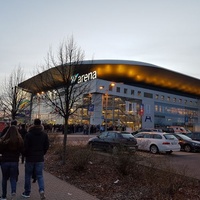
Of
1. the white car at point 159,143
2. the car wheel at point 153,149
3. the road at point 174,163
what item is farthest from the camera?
the car wheel at point 153,149

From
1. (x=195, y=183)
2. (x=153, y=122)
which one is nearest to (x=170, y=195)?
(x=195, y=183)

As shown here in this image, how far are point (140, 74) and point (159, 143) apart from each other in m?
70.8

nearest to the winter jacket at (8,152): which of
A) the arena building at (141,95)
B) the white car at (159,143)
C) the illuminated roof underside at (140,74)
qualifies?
the white car at (159,143)

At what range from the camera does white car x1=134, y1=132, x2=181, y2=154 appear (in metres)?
18.0

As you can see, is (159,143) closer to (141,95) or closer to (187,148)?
(187,148)

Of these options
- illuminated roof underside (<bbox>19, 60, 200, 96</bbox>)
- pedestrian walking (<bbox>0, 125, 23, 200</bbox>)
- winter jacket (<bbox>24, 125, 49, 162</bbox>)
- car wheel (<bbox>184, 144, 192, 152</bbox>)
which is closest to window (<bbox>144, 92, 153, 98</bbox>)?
illuminated roof underside (<bbox>19, 60, 200, 96</bbox>)

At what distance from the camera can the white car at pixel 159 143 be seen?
709 inches

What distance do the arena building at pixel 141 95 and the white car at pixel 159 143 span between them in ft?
151

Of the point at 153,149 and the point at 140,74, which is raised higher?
the point at 140,74

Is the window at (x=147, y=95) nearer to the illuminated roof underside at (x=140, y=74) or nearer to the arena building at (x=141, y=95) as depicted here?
the arena building at (x=141, y=95)

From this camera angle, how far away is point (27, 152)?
590 cm

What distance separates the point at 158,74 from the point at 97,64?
23.2m

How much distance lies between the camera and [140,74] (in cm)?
8750

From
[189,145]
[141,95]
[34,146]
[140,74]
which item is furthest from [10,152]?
[140,74]
